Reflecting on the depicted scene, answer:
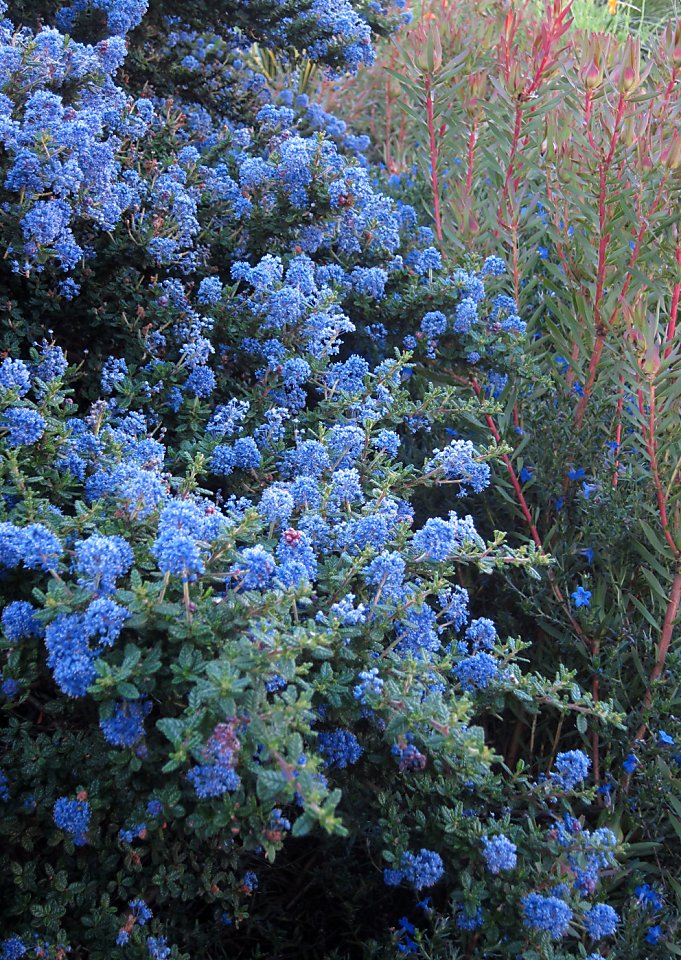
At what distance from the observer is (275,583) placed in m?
1.70

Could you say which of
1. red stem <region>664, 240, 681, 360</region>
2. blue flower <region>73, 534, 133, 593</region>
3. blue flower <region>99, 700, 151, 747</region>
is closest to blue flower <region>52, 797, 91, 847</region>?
blue flower <region>99, 700, 151, 747</region>

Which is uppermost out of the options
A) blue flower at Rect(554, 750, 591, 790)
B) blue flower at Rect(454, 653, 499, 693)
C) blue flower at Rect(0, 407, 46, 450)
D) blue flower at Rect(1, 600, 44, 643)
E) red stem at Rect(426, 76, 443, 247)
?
red stem at Rect(426, 76, 443, 247)

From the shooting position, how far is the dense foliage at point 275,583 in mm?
1567

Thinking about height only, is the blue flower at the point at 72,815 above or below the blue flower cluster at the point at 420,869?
below

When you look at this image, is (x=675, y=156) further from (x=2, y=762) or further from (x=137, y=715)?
(x=2, y=762)

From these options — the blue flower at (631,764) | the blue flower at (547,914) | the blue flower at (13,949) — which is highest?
the blue flower at (631,764)

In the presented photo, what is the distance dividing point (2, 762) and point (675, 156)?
2.13 meters

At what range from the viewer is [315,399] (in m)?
2.91

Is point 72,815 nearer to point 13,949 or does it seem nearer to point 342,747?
point 13,949

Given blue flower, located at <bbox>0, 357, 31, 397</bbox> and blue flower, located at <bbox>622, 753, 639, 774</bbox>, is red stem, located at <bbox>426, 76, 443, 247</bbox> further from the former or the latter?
blue flower, located at <bbox>622, 753, 639, 774</bbox>

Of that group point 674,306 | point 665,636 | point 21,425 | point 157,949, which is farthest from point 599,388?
point 157,949

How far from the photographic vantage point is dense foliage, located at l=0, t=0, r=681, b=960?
1567 mm

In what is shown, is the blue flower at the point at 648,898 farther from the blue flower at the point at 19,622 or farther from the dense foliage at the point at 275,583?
the blue flower at the point at 19,622

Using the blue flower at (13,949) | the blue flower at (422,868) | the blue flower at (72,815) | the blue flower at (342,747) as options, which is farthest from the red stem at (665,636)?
the blue flower at (13,949)
